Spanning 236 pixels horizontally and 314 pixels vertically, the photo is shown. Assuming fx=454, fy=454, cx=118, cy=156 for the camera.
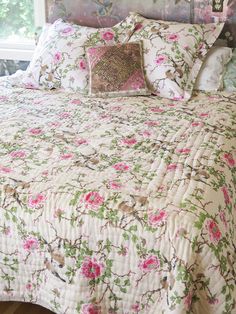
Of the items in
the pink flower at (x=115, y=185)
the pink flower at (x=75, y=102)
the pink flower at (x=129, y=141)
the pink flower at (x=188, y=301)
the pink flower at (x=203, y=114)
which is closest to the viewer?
the pink flower at (x=188, y=301)

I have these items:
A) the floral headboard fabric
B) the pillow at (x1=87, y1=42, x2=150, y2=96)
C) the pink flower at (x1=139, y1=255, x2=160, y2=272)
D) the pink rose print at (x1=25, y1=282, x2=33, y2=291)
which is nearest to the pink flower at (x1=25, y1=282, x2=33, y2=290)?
the pink rose print at (x1=25, y1=282, x2=33, y2=291)

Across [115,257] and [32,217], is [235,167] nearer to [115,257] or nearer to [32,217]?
[115,257]

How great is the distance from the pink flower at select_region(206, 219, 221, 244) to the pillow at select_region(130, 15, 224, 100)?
4.00 ft

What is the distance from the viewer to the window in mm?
3285

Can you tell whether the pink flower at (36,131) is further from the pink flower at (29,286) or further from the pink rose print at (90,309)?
the pink rose print at (90,309)

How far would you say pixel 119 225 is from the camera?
54.8 inches

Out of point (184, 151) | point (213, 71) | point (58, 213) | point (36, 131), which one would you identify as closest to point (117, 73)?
point (213, 71)

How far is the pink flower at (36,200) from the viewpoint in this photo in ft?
4.89

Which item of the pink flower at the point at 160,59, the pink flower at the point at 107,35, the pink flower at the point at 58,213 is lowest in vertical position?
the pink flower at the point at 58,213

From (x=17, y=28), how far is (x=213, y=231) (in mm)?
2535

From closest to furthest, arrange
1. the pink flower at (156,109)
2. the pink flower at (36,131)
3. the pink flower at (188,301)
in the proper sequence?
1. the pink flower at (188,301)
2. the pink flower at (36,131)
3. the pink flower at (156,109)

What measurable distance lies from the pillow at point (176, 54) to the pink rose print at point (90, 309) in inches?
54.2

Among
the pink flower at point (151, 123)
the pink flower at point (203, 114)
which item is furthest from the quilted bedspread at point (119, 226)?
the pink flower at point (203, 114)

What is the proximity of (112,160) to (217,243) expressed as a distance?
558mm
